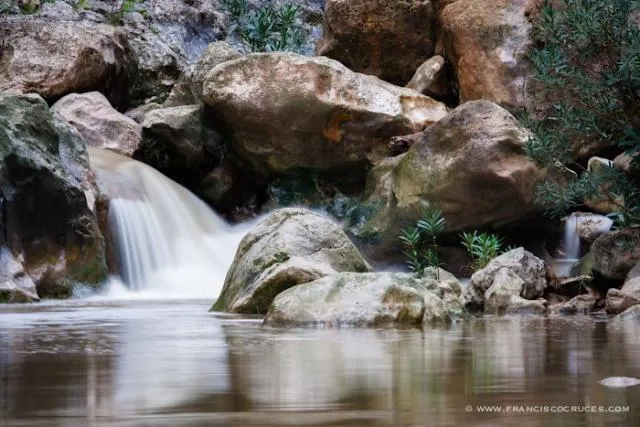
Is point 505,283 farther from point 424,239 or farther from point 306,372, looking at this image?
point 306,372

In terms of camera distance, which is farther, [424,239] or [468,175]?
[424,239]

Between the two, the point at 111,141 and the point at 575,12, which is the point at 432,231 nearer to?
the point at 575,12

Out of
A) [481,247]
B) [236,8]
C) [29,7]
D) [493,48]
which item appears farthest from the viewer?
[236,8]

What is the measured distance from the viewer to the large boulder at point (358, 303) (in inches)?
308

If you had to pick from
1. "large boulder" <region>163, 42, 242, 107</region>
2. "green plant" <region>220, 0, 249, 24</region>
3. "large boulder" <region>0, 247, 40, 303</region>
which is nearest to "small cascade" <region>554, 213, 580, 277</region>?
"large boulder" <region>163, 42, 242, 107</region>

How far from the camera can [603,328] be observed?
786 cm

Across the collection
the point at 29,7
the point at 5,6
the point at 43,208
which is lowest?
the point at 43,208

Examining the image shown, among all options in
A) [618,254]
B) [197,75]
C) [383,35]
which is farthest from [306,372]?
[383,35]

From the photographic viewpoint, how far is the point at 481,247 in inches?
570

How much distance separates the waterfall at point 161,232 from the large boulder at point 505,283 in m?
4.31

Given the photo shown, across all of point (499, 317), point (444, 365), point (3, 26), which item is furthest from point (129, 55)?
point (444, 365)

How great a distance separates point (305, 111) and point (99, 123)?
4307 millimetres


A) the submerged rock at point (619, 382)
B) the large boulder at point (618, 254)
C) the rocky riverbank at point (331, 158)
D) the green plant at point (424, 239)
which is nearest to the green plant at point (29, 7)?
the rocky riverbank at point (331, 158)

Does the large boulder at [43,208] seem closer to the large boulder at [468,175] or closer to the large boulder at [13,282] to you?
the large boulder at [13,282]
